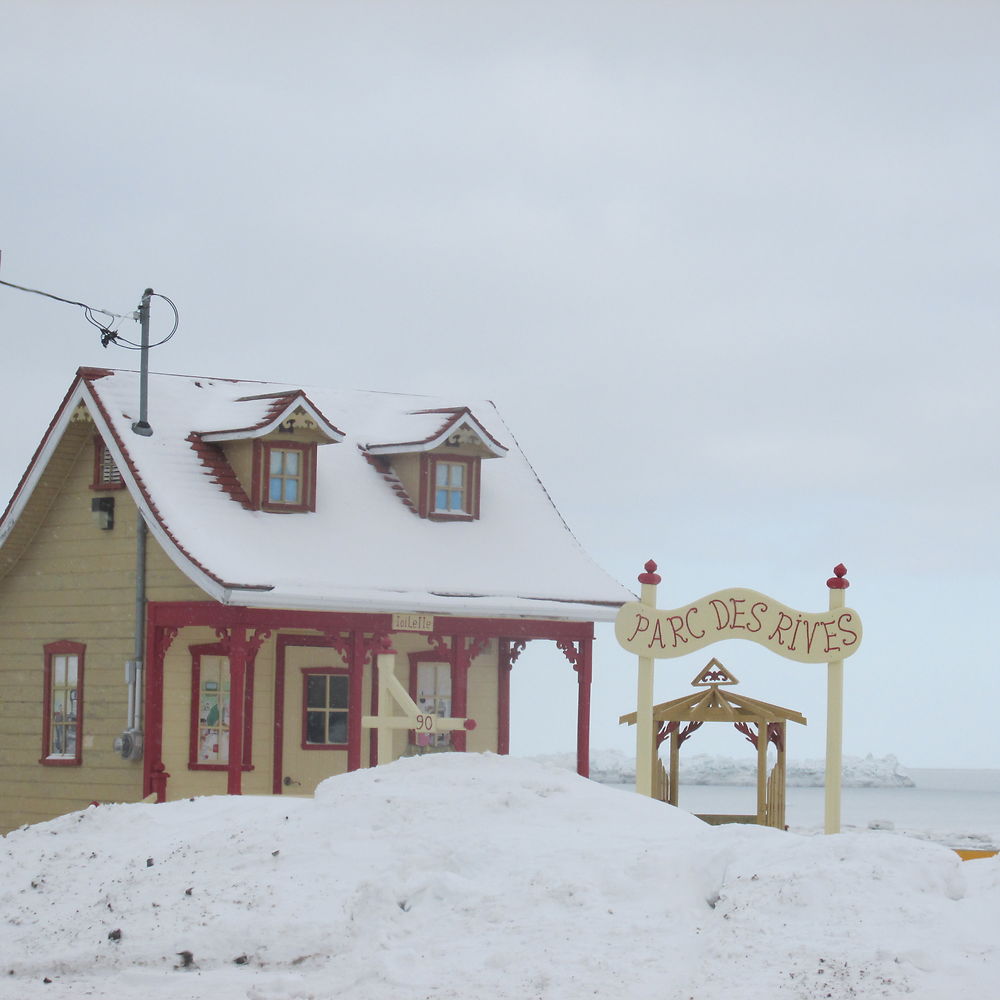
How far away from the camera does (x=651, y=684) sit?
23609mm

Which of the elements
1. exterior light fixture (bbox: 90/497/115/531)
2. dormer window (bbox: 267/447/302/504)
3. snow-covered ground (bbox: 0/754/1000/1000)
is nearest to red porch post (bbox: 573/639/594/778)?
dormer window (bbox: 267/447/302/504)

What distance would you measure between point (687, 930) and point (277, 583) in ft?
37.6

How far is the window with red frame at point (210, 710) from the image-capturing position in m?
26.1

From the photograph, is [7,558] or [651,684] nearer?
[651,684]

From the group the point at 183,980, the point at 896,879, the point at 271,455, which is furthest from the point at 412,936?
the point at 271,455

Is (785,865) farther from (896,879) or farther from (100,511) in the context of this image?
(100,511)

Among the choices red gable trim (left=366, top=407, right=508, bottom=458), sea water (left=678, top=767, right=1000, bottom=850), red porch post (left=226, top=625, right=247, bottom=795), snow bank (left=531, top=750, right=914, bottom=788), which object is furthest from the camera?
snow bank (left=531, top=750, right=914, bottom=788)

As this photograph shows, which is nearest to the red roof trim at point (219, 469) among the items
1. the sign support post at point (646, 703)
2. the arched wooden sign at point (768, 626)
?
the sign support post at point (646, 703)

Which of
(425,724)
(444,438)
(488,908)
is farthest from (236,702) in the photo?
(488,908)

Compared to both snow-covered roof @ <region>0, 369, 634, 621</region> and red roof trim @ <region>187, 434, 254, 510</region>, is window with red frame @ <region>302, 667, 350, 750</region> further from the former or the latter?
red roof trim @ <region>187, 434, 254, 510</region>

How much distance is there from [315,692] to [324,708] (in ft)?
0.95

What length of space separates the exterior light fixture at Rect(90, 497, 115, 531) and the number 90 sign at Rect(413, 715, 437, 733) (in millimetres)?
5700

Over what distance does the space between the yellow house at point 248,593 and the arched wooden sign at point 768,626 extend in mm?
4431

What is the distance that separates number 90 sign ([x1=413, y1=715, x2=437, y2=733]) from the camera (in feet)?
84.5
